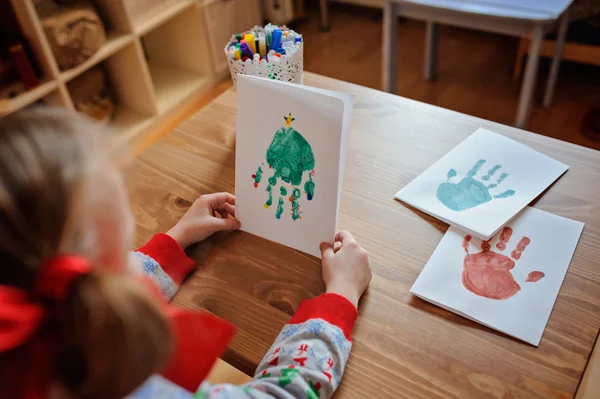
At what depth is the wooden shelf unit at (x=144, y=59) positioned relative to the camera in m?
1.67

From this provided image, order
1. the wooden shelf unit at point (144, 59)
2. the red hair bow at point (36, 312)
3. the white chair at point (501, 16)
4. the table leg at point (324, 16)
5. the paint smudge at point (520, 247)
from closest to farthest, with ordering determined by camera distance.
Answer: the red hair bow at point (36, 312), the paint smudge at point (520, 247), the white chair at point (501, 16), the wooden shelf unit at point (144, 59), the table leg at point (324, 16)

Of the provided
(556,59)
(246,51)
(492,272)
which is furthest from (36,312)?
(556,59)

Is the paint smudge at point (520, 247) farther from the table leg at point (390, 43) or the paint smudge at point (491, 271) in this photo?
the table leg at point (390, 43)

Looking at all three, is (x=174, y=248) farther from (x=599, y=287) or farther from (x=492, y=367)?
(x=599, y=287)

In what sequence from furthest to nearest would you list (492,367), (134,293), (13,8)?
(13,8) < (492,367) < (134,293)

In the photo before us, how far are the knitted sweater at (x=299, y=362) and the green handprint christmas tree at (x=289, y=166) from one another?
171 mm

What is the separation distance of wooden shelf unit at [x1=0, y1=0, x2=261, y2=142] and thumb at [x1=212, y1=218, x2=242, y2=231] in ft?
3.70

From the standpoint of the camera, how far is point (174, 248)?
0.76 metres

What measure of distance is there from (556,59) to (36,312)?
1995 millimetres

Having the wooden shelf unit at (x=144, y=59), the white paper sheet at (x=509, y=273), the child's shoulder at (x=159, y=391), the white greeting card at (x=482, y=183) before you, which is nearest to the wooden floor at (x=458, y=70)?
the wooden shelf unit at (x=144, y=59)

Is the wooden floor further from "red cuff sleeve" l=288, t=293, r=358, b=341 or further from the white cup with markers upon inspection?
"red cuff sleeve" l=288, t=293, r=358, b=341

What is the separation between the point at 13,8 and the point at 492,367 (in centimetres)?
166

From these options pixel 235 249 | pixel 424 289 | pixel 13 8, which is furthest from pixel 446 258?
pixel 13 8

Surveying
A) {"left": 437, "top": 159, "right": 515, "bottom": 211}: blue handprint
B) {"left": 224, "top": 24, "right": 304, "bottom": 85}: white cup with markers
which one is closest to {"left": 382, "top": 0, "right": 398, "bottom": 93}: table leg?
{"left": 224, "top": 24, "right": 304, "bottom": 85}: white cup with markers
